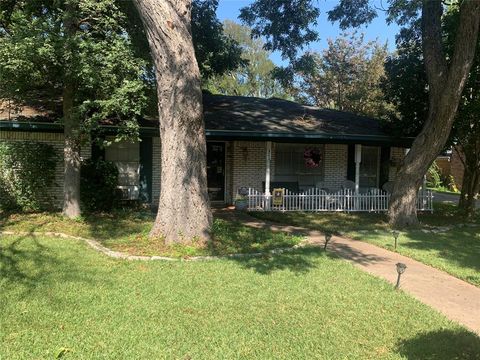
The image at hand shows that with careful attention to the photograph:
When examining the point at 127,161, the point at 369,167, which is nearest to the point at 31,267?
the point at 127,161

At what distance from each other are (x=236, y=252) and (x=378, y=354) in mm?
4206

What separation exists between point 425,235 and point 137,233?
22.1 ft

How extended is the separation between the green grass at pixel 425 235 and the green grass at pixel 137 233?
1.95m

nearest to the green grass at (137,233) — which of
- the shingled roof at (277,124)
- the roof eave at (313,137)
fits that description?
the shingled roof at (277,124)

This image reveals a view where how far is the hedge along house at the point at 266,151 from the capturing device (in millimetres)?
14352

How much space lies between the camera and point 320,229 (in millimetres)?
11422

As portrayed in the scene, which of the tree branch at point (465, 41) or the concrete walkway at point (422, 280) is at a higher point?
the tree branch at point (465, 41)

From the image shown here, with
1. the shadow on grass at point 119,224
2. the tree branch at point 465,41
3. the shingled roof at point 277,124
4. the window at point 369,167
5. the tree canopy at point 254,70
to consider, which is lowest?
the shadow on grass at point 119,224

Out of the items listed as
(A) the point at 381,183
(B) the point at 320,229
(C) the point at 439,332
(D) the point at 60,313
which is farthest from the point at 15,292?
(A) the point at 381,183

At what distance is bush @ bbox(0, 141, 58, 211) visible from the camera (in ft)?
39.1

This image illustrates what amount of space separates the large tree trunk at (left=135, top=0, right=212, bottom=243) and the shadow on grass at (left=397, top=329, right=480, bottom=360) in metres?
4.75

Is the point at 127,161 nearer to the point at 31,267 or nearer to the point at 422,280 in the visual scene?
the point at 31,267

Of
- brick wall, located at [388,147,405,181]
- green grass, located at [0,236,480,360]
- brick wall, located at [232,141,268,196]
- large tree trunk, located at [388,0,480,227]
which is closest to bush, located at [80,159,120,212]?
brick wall, located at [232,141,268,196]

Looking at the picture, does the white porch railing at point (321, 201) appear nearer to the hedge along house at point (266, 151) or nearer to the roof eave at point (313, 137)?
the hedge along house at point (266, 151)
